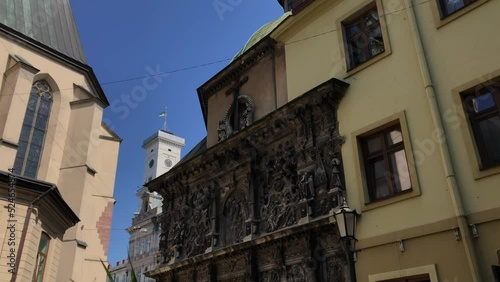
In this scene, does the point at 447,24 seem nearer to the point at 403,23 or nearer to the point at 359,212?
the point at 403,23

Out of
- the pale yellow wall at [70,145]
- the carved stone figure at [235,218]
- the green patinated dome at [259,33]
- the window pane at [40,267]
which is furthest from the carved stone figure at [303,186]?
the pale yellow wall at [70,145]

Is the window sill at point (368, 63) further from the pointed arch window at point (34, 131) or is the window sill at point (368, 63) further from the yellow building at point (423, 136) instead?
the pointed arch window at point (34, 131)

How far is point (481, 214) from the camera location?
792 cm

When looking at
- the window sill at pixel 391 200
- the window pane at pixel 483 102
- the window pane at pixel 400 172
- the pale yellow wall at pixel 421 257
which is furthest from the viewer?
the window pane at pixel 400 172

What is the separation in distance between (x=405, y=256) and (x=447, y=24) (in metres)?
5.41

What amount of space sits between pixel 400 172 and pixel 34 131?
67.6 feet

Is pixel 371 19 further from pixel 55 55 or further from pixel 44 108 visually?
pixel 55 55

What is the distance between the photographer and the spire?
81.0 ft

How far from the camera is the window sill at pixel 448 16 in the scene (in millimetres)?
9234

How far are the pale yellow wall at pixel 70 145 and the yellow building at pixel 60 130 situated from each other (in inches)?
2.0

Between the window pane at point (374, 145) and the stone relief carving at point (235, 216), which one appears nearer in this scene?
the window pane at point (374, 145)

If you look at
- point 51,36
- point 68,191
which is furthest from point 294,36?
point 51,36

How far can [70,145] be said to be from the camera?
2470cm

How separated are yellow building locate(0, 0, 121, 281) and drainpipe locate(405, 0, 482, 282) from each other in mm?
14605
